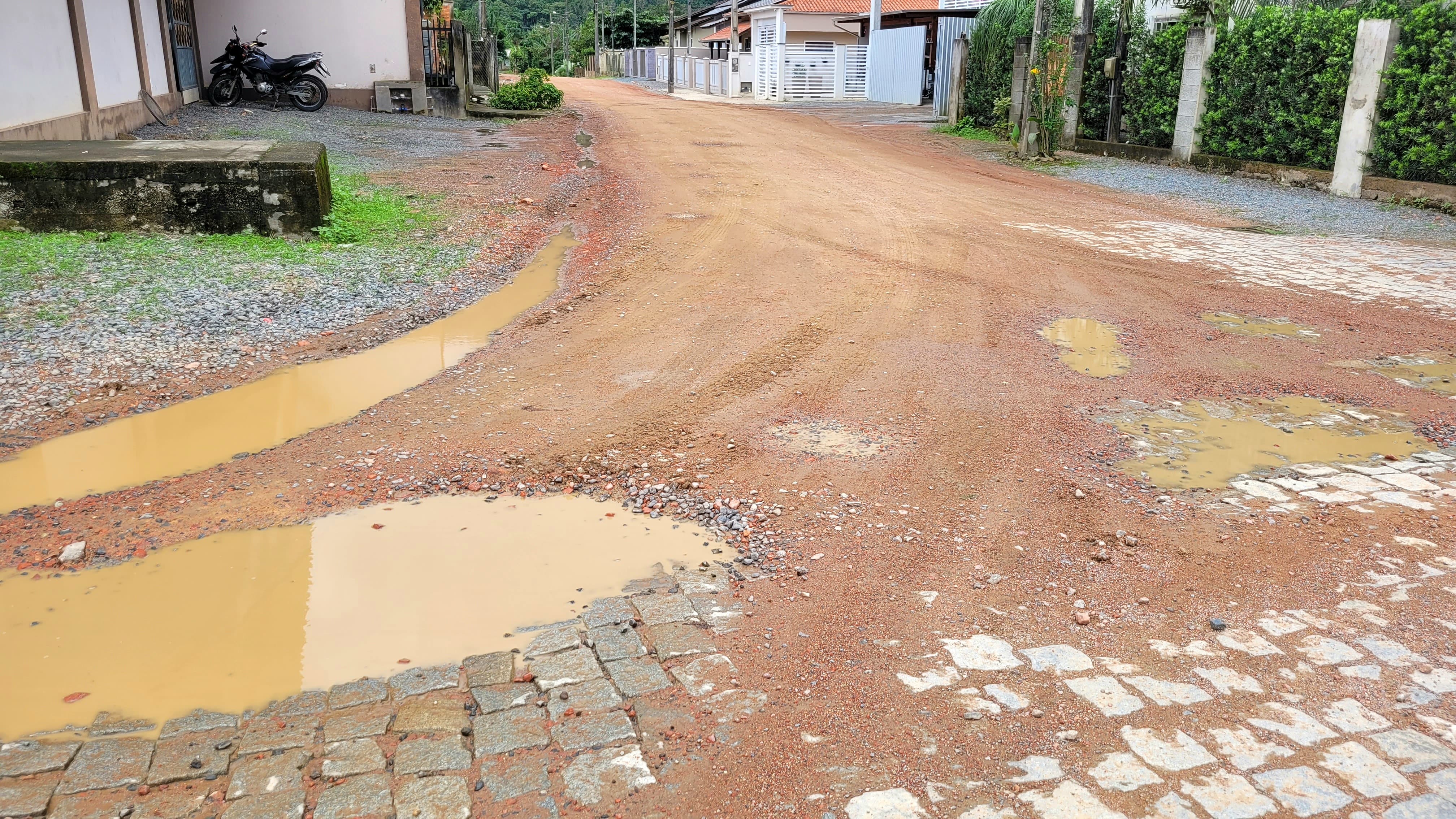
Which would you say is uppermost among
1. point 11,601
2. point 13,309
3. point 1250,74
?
point 1250,74

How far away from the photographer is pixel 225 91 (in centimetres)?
1872

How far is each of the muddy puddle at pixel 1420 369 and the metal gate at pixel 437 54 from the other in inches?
758

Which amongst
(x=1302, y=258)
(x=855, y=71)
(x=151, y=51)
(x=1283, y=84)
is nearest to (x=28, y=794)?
(x=1302, y=258)

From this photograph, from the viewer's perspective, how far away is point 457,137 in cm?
1755

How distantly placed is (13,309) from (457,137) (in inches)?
467

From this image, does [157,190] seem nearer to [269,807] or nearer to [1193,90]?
[269,807]

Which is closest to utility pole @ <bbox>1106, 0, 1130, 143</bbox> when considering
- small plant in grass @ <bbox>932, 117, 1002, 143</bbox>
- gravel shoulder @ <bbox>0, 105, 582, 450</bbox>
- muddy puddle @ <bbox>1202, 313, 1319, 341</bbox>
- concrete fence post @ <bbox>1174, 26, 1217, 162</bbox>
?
concrete fence post @ <bbox>1174, 26, 1217, 162</bbox>

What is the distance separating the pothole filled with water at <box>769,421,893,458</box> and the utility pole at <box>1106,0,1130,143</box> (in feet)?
47.4

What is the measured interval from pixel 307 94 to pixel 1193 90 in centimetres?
1549

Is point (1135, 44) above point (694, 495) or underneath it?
above

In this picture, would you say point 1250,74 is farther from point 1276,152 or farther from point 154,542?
point 154,542

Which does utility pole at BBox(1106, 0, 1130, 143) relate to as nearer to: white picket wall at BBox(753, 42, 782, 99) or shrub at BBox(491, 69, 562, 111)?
shrub at BBox(491, 69, 562, 111)

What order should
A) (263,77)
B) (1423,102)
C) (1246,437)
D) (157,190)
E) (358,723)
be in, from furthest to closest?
(263,77) → (1423,102) → (157,190) → (1246,437) → (358,723)

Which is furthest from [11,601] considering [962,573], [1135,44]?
[1135,44]
